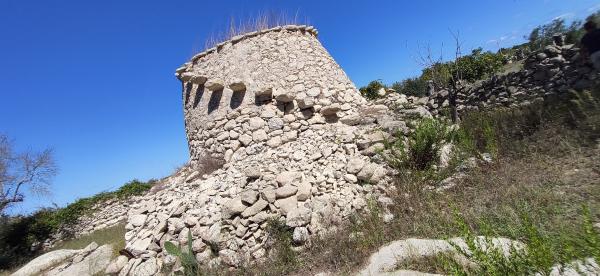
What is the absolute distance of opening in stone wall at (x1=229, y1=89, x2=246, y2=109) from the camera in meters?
7.26

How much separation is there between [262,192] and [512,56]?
1417 cm

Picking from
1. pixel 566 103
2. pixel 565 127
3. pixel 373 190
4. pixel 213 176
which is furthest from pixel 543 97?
pixel 213 176

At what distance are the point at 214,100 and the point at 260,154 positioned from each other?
2.06 metres

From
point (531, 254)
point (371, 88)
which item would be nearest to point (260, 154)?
point (531, 254)

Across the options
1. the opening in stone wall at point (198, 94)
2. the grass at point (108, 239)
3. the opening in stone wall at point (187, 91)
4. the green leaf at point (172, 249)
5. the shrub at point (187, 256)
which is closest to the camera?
the shrub at point (187, 256)

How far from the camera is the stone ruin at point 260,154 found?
484cm

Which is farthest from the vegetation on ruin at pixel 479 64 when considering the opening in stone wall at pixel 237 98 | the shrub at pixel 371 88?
the opening in stone wall at pixel 237 98

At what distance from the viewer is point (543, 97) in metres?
7.51

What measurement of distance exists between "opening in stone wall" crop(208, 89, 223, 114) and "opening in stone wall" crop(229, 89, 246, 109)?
1.12 ft

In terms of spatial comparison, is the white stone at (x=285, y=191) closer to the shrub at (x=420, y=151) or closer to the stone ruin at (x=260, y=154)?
the stone ruin at (x=260, y=154)

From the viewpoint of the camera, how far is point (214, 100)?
7.58 meters

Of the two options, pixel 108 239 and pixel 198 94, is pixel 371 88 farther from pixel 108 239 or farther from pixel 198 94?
pixel 108 239

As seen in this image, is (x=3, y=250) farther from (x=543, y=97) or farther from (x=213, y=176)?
(x=543, y=97)

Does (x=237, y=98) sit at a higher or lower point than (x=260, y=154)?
higher
